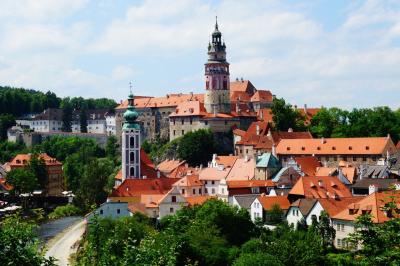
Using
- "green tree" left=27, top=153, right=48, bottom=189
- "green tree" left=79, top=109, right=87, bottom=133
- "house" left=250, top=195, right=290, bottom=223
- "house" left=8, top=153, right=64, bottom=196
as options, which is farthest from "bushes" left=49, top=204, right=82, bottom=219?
"green tree" left=79, top=109, right=87, bottom=133

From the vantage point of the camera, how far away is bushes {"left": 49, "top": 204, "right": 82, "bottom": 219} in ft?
205

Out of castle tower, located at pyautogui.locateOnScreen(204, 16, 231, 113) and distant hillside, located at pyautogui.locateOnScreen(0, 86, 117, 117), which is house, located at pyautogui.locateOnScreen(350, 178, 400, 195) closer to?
castle tower, located at pyautogui.locateOnScreen(204, 16, 231, 113)

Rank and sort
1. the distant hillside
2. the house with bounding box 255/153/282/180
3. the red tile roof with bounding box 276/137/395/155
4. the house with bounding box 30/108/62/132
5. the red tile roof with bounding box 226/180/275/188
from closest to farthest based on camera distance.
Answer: the red tile roof with bounding box 226/180/275/188
the house with bounding box 255/153/282/180
the red tile roof with bounding box 276/137/395/155
the house with bounding box 30/108/62/132
the distant hillside

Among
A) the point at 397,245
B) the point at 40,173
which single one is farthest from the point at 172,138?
the point at 397,245

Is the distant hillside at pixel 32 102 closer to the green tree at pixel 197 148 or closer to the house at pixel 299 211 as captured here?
the green tree at pixel 197 148

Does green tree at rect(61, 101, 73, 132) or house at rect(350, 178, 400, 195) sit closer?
house at rect(350, 178, 400, 195)

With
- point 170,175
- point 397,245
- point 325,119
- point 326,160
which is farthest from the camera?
point 325,119

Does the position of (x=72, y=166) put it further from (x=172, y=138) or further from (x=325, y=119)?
(x=325, y=119)

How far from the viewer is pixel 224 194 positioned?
51969mm

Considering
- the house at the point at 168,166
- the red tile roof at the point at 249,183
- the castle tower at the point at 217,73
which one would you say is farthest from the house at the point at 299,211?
the castle tower at the point at 217,73

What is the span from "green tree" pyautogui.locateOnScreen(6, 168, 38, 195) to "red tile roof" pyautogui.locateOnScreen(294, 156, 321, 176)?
26272mm

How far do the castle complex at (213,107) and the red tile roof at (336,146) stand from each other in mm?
16741

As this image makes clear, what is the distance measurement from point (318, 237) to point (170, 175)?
31960mm

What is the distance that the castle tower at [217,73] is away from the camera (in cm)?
8262
